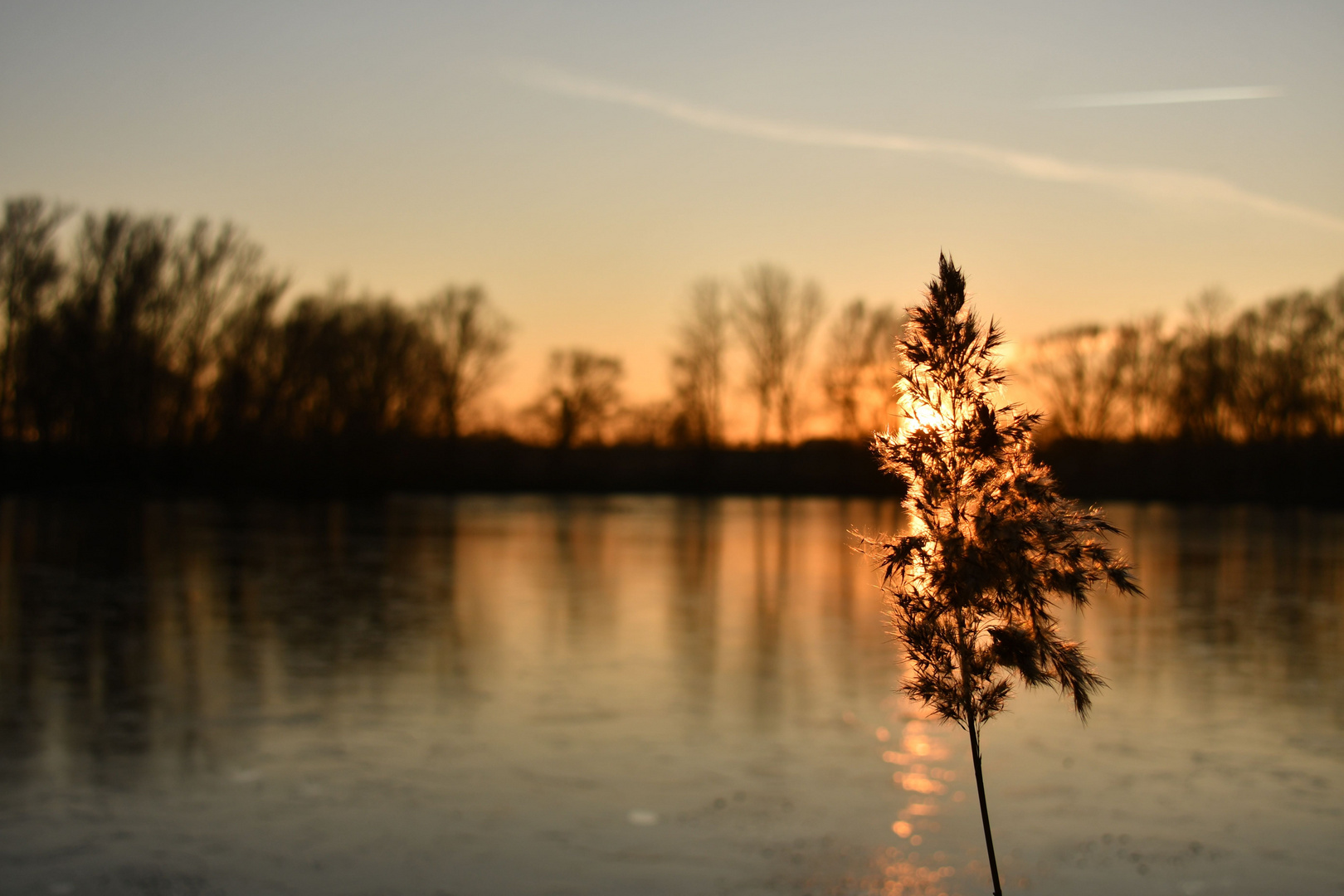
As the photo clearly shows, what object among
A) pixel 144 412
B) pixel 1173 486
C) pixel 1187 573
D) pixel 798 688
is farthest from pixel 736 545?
pixel 1173 486

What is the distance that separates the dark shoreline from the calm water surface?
39.2 m

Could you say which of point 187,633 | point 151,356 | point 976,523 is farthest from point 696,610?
point 151,356

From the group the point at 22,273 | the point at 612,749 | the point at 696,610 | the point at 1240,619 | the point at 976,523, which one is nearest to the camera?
the point at 976,523

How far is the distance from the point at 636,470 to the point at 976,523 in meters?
Answer: 89.7

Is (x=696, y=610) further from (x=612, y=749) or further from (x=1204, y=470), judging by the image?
(x=1204, y=470)

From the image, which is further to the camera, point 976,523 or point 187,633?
point 187,633

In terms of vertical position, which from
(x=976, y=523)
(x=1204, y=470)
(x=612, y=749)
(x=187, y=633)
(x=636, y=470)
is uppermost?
(x=1204, y=470)

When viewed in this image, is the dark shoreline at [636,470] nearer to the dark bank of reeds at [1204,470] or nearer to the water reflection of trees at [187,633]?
the dark bank of reeds at [1204,470]

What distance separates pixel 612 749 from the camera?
11.2m

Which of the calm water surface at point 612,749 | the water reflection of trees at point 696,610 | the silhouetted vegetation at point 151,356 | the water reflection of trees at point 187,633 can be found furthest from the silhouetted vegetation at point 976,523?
the silhouetted vegetation at point 151,356

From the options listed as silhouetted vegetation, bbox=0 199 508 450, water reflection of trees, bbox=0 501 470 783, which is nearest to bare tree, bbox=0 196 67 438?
silhouetted vegetation, bbox=0 199 508 450

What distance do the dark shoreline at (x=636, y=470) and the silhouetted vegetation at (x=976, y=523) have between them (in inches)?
2353

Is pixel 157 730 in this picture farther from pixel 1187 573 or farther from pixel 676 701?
pixel 1187 573

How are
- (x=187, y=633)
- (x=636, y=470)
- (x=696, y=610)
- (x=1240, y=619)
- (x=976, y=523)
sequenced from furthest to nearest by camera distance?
(x=636, y=470)
(x=696, y=610)
(x=1240, y=619)
(x=187, y=633)
(x=976, y=523)
